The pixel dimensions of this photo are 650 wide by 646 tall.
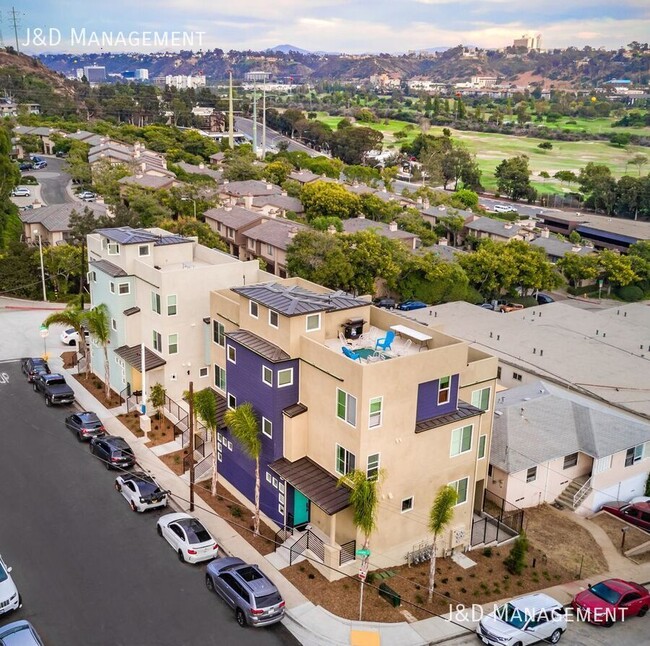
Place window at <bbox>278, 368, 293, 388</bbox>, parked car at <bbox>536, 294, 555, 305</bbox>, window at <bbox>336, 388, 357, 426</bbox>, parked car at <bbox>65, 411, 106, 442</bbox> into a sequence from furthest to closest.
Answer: parked car at <bbox>536, 294, 555, 305</bbox> → parked car at <bbox>65, 411, 106, 442</bbox> → window at <bbox>278, 368, 293, 388</bbox> → window at <bbox>336, 388, 357, 426</bbox>

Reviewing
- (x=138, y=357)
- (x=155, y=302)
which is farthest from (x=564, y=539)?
(x=138, y=357)

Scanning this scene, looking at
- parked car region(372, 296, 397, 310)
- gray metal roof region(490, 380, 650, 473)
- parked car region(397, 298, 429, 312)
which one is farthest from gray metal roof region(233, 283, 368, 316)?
parked car region(397, 298, 429, 312)

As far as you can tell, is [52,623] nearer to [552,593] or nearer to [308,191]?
[552,593]

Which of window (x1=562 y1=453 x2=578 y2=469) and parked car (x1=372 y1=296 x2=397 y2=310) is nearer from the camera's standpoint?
window (x1=562 y1=453 x2=578 y2=469)

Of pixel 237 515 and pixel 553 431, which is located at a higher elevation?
pixel 553 431

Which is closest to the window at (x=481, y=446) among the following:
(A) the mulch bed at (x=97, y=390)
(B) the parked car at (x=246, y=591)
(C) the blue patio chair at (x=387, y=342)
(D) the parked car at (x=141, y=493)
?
(C) the blue patio chair at (x=387, y=342)

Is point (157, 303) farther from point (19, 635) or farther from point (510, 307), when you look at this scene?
point (510, 307)

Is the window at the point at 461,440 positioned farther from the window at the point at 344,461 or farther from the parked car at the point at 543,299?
the parked car at the point at 543,299

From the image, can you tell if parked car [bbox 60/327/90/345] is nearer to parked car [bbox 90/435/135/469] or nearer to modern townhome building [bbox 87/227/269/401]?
modern townhome building [bbox 87/227/269/401]
